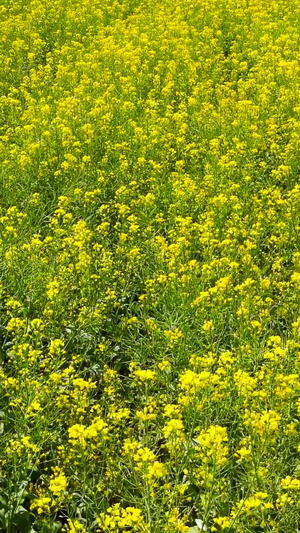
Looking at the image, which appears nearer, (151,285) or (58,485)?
(58,485)

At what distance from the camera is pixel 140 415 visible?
2.66 m

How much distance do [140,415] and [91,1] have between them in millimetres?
9053

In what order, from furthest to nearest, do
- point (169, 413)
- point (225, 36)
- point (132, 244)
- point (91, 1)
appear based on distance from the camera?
1. point (91, 1)
2. point (225, 36)
3. point (132, 244)
4. point (169, 413)

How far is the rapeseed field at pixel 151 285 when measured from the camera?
2666 millimetres

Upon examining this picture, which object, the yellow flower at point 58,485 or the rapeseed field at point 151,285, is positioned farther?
the rapeseed field at point 151,285

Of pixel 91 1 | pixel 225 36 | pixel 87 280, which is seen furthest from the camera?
pixel 91 1

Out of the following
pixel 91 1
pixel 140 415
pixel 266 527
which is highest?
pixel 91 1

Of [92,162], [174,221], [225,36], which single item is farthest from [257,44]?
[174,221]

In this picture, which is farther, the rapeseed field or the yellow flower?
the rapeseed field

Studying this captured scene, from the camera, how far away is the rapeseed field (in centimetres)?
267

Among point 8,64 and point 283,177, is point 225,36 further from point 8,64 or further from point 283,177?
point 283,177

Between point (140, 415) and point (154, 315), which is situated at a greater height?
point (140, 415)

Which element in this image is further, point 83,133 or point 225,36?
point 225,36

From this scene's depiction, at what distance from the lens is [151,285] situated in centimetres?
379
